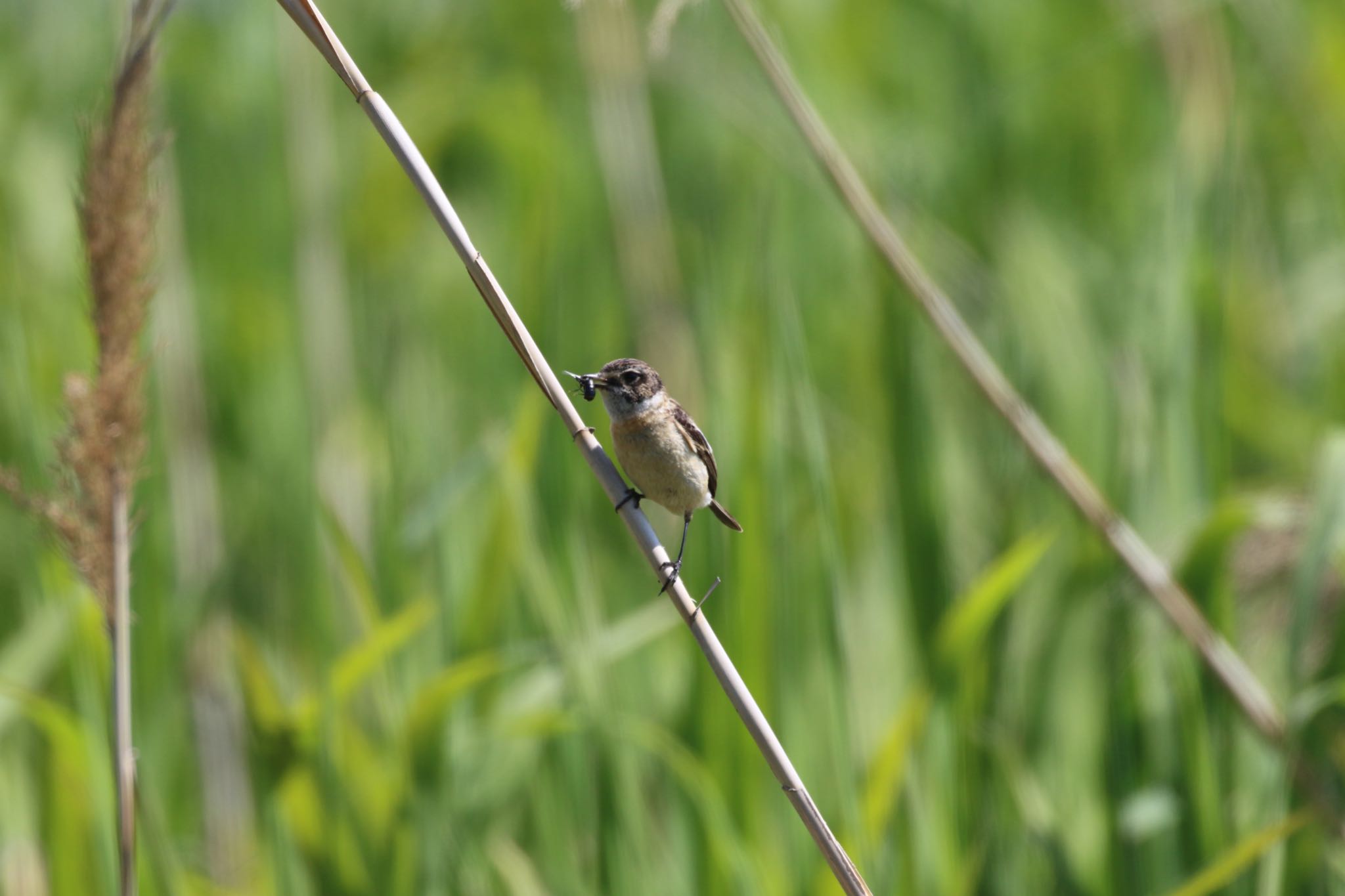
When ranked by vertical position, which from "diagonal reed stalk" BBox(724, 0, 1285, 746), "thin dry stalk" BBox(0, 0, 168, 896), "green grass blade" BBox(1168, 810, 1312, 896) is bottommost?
"green grass blade" BBox(1168, 810, 1312, 896)

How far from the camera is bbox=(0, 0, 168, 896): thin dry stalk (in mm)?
1653

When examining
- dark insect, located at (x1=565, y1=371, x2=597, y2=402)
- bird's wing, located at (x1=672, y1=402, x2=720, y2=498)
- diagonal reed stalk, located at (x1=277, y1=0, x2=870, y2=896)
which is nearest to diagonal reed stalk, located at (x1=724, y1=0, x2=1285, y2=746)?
bird's wing, located at (x1=672, y1=402, x2=720, y2=498)

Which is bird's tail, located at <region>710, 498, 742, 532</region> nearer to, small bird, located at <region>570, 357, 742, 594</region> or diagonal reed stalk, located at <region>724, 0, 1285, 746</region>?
small bird, located at <region>570, 357, 742, 594</region>

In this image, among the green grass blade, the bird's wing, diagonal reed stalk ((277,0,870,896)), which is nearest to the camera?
diagonal reed stalk ((277,0,870,896))

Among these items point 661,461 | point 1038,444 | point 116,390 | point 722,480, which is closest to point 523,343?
point 116,390

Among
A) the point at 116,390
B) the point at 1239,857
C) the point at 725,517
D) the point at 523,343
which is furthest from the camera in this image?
the point at 725,517

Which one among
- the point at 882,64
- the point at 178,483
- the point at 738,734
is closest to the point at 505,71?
the point at 882,64

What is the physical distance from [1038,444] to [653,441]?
0.75 meters

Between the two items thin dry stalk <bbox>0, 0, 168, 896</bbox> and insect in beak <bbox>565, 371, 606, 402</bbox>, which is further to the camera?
insect in beak <bbox>565, 371, 606, 402</bbox>

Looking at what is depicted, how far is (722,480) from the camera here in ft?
8.44

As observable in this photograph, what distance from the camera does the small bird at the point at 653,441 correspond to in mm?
2334

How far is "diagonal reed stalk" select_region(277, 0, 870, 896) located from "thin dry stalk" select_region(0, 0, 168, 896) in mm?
242

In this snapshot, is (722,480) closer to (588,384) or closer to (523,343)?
(588,384)

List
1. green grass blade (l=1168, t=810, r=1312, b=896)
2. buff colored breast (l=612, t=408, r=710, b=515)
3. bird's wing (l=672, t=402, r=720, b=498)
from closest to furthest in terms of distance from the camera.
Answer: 1. green grass blade (l=1168, t=810, r=1312, b=896)
2. buff colored breast (l=612, t=408, r=710, b=515)
3. bird's wing (l=672, t=402, r=720, b=498)
